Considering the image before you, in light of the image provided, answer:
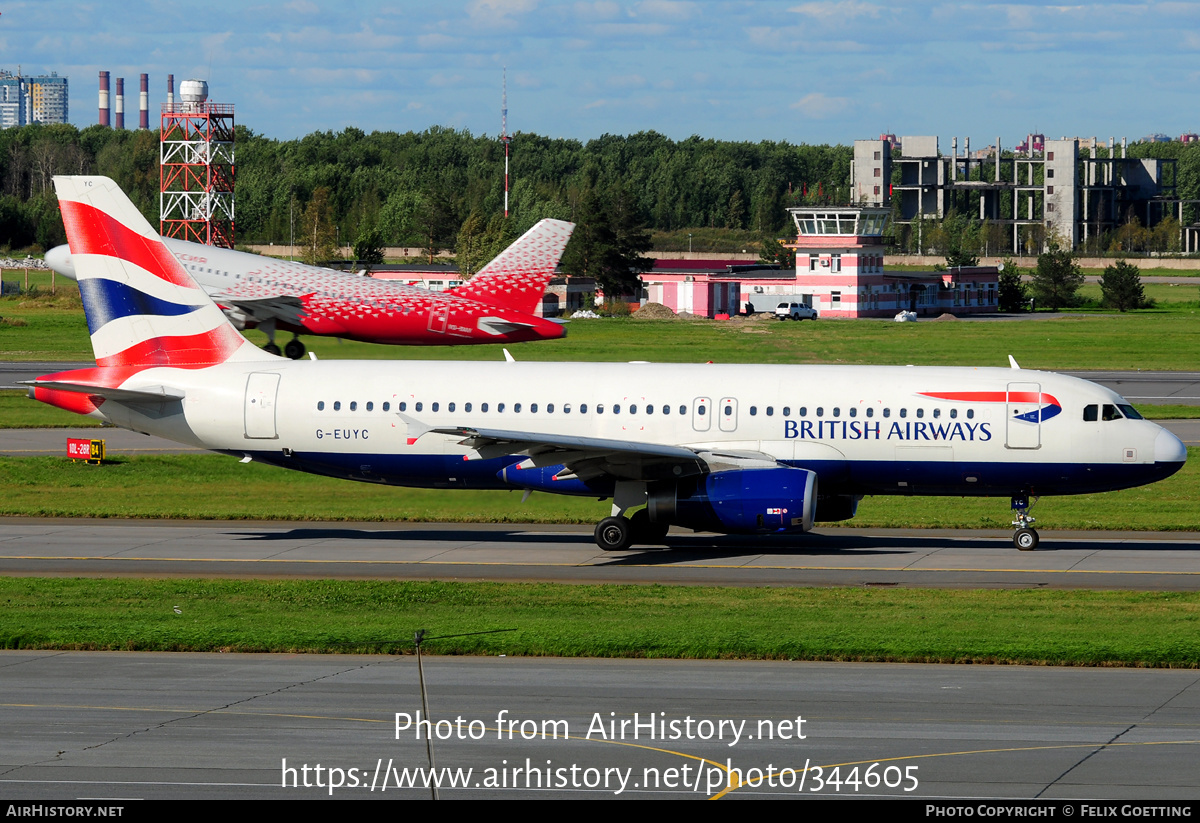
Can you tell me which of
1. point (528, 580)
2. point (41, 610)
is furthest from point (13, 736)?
point (528, 580)

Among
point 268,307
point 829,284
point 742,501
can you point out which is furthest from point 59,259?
point 829,284

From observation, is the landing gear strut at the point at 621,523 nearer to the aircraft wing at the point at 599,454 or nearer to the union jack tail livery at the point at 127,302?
the aircraft wing at the point at 599,454

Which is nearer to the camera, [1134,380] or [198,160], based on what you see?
[1134,380]

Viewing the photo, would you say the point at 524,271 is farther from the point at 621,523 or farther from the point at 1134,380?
the point at 1134,380

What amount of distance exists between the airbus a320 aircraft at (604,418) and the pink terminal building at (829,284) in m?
115

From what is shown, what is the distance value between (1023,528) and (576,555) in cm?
1114

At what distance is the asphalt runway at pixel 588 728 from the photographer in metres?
16.9

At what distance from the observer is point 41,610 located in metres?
27.8

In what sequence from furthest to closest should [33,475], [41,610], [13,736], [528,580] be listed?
[33,475], [528,580], [41,610], [13,736]

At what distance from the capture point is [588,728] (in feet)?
64.0

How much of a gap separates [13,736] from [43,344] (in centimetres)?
8356

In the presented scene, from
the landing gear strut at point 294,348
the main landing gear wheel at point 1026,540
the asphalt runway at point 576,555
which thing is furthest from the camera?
the landing gear strut at point 294,348

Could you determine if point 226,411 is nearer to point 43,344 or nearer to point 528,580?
point 528,580

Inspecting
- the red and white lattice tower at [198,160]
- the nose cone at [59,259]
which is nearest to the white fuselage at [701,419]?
the nose cone at [59,259]
